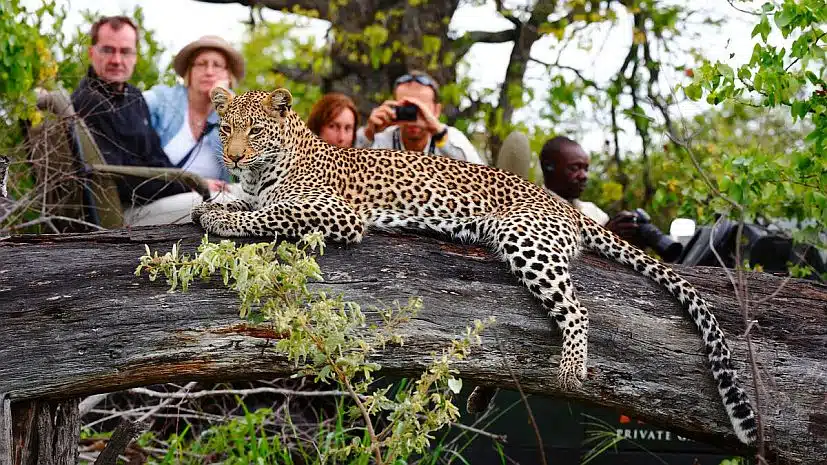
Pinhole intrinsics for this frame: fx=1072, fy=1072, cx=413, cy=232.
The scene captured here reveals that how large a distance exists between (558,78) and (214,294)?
25.4 feet

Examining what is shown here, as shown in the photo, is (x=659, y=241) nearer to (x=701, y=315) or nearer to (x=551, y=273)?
(x=701, y=315)

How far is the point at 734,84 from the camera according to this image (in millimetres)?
5660

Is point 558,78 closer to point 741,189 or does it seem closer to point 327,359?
point 741,189

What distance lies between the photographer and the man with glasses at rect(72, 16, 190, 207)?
23.4 feet

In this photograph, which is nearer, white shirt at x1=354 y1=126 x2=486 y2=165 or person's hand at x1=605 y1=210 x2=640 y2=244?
person's hand at x1=605 y1=210 x2=640 y2=244

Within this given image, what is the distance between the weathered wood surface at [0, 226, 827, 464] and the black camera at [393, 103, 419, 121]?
6.56 ft

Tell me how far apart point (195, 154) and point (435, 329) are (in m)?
2.97

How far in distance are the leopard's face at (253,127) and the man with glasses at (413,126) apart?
1736 millimetres

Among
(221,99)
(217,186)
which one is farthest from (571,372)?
(217,186)

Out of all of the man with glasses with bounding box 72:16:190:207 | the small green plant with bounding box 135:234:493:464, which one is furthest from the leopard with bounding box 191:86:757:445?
the man with glasses with bounding box 72:16:190:207

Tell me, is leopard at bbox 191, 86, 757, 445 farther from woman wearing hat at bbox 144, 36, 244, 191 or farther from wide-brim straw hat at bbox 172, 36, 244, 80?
→ wide-brim straw hat at bbox 172, 36, 244, 80

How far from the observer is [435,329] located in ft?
17.2

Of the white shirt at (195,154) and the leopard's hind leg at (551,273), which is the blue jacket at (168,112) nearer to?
the white shirt at (195,154)

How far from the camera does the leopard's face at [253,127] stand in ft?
18.5
